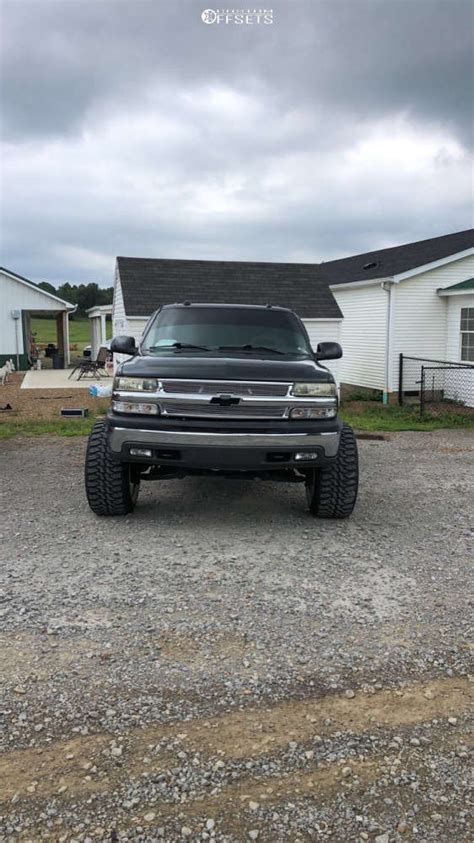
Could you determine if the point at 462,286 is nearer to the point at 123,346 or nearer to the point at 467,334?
the point at 467,334

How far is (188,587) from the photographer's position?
4.11 metres

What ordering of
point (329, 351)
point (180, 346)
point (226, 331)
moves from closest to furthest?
point (180, 346)
point (329, 351)
point (226, 331)

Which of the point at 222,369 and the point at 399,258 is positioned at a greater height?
the point at 399,258

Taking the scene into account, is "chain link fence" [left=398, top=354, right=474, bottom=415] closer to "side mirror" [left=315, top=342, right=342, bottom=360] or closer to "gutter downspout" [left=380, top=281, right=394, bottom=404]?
"gutter downspout" [left=380, top=281, right=394, bottom=404]

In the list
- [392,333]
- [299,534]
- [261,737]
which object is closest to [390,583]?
[299,534]

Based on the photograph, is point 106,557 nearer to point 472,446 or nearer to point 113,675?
point 113,675

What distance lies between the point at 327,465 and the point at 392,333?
13489 millimetres

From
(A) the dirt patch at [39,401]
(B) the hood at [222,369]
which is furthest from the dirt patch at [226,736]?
(A) the dirt patch at [39,401]

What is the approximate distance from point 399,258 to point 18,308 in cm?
1581

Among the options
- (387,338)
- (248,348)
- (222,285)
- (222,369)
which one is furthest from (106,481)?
(387,338)

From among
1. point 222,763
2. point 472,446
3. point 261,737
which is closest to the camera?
point 222,763

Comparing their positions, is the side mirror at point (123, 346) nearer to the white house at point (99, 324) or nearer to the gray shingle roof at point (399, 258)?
the gray shingle roof at point (399, 258)

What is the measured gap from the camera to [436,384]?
17.8 m

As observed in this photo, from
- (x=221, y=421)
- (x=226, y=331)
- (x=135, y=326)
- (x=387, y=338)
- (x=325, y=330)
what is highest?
(x=135, y=326)
